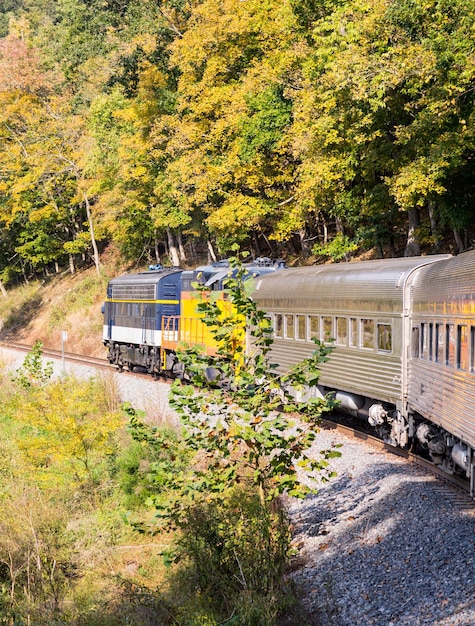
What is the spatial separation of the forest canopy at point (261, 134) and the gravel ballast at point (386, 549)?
34.5 feet

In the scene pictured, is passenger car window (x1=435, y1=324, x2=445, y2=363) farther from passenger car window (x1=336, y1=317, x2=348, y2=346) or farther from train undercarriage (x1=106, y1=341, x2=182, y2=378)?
train undercarriage (x1=106, y1=341, x2=182, y2=378)

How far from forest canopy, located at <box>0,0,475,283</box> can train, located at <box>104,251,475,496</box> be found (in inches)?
189

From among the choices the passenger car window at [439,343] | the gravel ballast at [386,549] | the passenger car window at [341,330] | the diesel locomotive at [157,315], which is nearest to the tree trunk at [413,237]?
the diesel locomotive at [157,315]

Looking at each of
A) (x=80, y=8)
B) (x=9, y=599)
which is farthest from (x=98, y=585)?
(x=80, y=8)

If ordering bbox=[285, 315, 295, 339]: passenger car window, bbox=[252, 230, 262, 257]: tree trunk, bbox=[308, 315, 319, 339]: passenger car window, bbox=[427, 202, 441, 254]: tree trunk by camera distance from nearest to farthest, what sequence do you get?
bbox=[308, 315, 319, 339]: passenger car window < bbox=[285, 315, 295, 339]: passenger car window < bbox=[427, 202, 441, 254]: tree trunk < bbox=[252, 230, 262, 257]: tree trunk

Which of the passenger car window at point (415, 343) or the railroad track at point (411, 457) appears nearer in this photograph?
the railroad track at point (411, 457)

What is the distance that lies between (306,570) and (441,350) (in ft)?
12.0

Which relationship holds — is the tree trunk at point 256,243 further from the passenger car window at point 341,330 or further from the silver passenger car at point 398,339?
the passenger car window at point 341,330

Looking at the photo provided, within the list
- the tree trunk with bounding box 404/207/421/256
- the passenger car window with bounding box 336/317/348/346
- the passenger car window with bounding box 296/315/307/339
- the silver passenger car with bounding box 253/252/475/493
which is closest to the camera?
the silver passenger car with bounding box 253/252/475/493

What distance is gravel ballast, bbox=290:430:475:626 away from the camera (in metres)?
8.16

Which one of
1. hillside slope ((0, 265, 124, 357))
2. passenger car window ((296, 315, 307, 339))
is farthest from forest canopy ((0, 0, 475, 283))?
passenger car window ((296, 315, 307, 339))

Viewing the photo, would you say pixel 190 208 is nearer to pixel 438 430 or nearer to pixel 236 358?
pixel 438 430

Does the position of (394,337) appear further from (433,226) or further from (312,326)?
(433,226)

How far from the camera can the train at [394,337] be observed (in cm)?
1060
